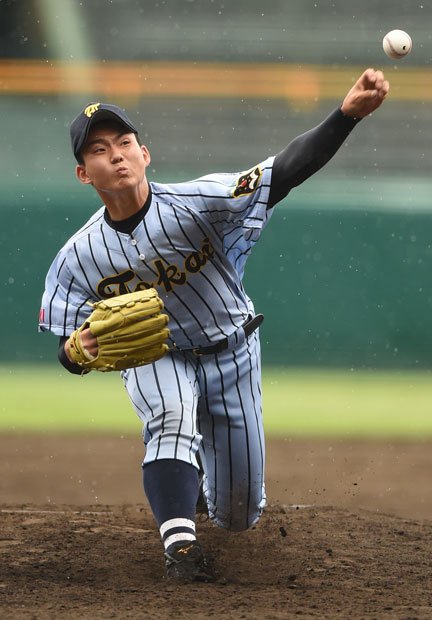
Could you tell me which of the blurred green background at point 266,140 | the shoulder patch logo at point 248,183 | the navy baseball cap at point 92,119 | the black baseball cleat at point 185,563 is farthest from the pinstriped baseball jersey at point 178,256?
the blurred green background at point 266,140

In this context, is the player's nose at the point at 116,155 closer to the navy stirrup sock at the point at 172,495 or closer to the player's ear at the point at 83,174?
the player's ear at the point at 83,174

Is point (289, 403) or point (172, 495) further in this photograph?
point (289, 403)

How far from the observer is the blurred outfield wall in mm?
7566

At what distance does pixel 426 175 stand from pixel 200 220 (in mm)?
4926

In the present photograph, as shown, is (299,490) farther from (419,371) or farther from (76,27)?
(76,27)

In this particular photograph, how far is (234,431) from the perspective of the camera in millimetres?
3520

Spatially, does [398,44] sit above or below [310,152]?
above

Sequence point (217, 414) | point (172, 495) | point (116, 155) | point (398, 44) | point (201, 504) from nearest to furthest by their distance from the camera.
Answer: point (172, 495), point (116, 155), point (398, 44), point (217, 414), point (201, 504)

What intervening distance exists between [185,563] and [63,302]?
36.0 inches

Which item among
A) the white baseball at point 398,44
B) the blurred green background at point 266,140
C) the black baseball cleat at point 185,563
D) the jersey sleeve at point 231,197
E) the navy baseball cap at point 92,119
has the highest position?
the blurred green background at point 266,140

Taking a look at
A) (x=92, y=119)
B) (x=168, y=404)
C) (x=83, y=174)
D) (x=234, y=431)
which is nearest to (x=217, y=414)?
(x=234, y=431)

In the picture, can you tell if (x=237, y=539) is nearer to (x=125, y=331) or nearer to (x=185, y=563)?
(x=185, y=563)

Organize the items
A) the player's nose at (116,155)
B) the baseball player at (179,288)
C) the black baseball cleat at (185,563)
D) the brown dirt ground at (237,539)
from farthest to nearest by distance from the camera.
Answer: the player's nose at (116,155) → the baseball player at (179,288) → the black baseball cleat at (185,563) → the brown dirt ground at (237,539)

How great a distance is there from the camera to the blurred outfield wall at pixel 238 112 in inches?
298
